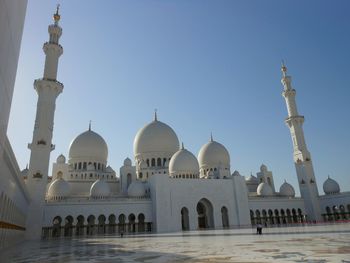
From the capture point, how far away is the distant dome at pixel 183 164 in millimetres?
32844

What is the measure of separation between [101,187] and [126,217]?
3.73 m

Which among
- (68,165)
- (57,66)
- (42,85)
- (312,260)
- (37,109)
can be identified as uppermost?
(57,66)

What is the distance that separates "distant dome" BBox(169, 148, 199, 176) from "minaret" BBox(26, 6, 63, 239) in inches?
513

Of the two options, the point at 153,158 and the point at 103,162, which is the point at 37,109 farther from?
the point at 153,158

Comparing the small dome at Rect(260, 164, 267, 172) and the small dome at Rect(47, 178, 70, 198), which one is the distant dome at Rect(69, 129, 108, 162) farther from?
the small dome at Rect(260, 164, 267, 172)

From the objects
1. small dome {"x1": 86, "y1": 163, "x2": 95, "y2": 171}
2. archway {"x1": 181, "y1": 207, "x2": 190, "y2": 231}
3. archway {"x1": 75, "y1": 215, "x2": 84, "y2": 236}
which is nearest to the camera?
archway {"x1": 75, "y1": 215, "x2": 84, "y2": 236}

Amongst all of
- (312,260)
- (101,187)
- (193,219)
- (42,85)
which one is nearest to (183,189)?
(193,219)

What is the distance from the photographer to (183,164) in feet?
108

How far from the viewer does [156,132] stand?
3694 cm

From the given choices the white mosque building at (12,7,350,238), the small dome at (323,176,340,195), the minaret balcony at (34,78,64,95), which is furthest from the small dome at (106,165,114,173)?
the small dome at (323,176,340,195)

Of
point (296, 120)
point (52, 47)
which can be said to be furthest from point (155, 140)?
point (296, 120)

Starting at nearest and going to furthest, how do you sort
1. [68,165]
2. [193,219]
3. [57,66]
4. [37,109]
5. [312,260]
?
[312,260] < [37,109] < [57,66] < [193,219] < [68,165]

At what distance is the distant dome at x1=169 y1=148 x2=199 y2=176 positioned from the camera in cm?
3284

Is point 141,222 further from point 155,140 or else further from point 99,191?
point 155,140
